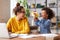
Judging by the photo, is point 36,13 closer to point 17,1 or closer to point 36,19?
point 36,19

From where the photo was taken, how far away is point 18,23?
2.41 m

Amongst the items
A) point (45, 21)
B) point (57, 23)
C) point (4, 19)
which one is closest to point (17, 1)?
point (4, 19)

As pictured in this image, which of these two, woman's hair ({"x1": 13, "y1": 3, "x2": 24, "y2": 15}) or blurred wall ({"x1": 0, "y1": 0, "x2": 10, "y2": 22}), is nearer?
woman's hair ({"x1": 13, "y1": 3, "x2": 24, "y2": 15})

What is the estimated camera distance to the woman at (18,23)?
93.7 inches

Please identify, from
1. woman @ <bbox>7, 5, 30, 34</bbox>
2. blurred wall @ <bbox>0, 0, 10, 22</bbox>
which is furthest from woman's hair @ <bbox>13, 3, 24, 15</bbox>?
blurred wall @ <bbox>0, 0, 10, 22</bbox>

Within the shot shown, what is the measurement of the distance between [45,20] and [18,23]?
0.46m

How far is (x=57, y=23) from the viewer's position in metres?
2.76

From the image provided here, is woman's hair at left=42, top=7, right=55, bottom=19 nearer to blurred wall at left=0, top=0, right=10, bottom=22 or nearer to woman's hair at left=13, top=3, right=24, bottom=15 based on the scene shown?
woman's hair at left=13, top=3, right=24, bottom=15

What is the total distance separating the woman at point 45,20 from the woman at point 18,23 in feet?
0.76

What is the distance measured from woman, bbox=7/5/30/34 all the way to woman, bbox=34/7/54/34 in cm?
23

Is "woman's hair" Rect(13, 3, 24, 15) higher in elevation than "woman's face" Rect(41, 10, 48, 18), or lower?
higher

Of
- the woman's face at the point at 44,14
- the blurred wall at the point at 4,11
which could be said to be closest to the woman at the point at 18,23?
the blurred wall at the point at 4,11

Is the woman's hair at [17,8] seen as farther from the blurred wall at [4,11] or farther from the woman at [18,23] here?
the blurred wall at [4,11]

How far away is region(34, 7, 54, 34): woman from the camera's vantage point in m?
2.52
